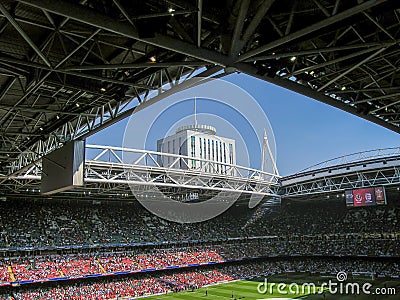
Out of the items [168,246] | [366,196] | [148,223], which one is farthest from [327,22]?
[148,223]

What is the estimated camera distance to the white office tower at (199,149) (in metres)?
39.9

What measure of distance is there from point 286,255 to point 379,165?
64.2 feet

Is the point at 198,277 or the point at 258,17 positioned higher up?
the point at 258,17

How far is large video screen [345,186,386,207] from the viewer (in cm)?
4178

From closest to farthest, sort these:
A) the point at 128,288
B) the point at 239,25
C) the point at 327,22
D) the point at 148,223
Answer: the point at 327,22
the point at 239,25
the point at 128,288
the point at 148,223

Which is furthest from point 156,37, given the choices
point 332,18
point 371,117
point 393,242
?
point 393,242

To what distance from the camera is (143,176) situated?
3691 cm

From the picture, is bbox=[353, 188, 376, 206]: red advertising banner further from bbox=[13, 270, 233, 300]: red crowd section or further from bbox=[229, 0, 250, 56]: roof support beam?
bbox=[229, 0, 250, 56]: roof support beam

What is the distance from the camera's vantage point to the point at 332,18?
19.8ft

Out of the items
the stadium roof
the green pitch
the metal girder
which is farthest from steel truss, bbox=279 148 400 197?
the stadium roof

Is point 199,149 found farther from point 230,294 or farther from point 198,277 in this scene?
point 198,277

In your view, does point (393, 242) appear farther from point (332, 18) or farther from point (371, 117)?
point (332, 18)

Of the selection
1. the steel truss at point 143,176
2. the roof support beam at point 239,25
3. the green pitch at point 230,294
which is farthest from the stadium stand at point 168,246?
the roof support beam at point 239,25

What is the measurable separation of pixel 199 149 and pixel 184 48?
119ft
